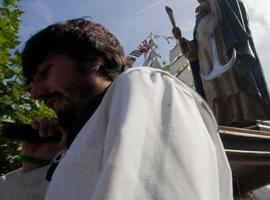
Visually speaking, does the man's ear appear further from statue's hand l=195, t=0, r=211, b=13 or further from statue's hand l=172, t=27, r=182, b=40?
statue's hand l=195, t=0, r=211, b=13

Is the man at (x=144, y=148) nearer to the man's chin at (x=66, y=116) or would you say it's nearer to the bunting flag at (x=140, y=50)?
the man's chin at (x=66, y=116)

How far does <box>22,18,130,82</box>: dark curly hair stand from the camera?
4.40 feet

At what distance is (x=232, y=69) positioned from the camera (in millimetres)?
4641

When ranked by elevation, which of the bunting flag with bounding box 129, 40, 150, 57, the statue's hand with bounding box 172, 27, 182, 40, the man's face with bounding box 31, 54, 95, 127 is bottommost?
the bunting flag with bounding box 129, 40, 150, 57

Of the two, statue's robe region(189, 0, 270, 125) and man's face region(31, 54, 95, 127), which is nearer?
man's face region(31, 54, 95, 127)

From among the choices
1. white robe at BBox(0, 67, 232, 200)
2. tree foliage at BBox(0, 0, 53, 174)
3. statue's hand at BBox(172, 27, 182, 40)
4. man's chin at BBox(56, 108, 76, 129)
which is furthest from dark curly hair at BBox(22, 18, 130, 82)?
statue's hand at BBox(172, 27, 182, 40)

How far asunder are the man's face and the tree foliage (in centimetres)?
185

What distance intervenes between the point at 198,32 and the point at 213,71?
0.58m

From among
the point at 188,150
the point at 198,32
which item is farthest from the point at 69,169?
the point at 198,32

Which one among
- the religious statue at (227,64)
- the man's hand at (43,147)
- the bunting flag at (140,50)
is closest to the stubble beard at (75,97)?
the man's hand at (43,147)

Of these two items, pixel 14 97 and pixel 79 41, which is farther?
pixel 14 97

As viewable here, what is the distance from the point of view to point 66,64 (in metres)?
1.30

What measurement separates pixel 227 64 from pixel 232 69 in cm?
8

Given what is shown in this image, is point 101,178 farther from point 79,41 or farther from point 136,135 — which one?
point 79,41
